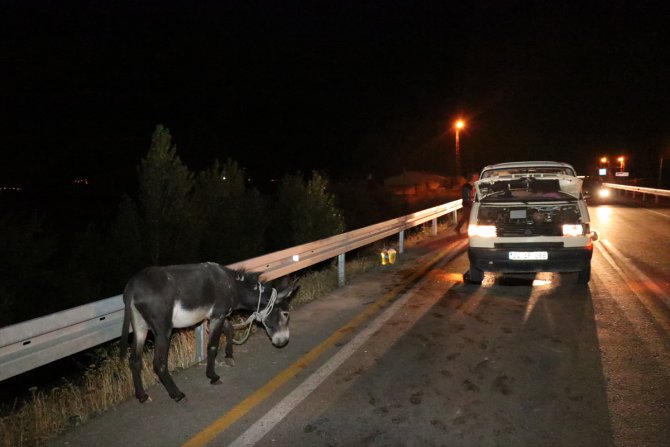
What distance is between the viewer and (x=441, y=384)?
17.1 ft

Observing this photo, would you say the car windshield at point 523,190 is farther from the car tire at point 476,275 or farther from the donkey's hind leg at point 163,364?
the donkey's hind leg at point 163,364

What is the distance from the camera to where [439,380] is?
210 inches

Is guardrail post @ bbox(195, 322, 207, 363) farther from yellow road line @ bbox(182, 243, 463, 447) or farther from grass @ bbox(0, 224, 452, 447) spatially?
yellow road line @ bbox(182, 243, 463, 447)

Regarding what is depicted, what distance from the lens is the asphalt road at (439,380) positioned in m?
4.23

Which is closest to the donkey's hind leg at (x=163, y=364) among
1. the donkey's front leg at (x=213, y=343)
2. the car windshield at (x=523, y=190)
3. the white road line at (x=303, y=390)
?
the donkey's front leg at (x=213, y=343)

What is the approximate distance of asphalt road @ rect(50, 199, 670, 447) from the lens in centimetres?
423

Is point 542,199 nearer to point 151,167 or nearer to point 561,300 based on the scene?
point 561,300

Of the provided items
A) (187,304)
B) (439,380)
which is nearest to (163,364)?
(187,304)

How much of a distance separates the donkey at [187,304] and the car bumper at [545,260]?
4896mm

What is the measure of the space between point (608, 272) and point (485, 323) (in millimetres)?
4784

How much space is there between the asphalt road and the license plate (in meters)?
0.61

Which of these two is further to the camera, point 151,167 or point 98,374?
point 151,167

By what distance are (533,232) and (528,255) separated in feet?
1.35

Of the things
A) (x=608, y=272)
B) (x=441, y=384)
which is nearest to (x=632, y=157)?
(x=608, y=272)
